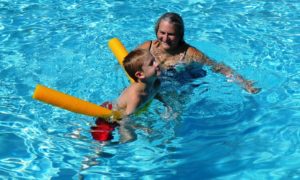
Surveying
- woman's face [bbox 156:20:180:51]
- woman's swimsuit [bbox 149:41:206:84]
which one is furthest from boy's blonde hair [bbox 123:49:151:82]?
woman's swimsuit [bbox 149:41:206:84]

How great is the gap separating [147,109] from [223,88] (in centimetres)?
113

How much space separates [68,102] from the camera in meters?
3.88

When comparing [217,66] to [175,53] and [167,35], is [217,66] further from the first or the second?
[167,35]

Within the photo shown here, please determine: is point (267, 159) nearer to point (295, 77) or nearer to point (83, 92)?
point (295, 77)

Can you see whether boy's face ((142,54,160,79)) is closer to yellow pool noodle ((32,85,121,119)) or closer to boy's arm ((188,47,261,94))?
yellow pool noodle ((32,85,121,119))

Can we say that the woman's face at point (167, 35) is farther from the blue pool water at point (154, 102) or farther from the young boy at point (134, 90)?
the young boy at point (134, 90)

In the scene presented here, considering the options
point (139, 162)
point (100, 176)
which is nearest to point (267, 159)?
point (139, 162)

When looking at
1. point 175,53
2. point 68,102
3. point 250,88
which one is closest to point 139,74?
point 68,102

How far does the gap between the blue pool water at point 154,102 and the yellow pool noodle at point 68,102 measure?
34 centimetres

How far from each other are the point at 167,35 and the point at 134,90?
899 mm

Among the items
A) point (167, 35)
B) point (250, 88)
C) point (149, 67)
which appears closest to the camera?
point (149, 67)

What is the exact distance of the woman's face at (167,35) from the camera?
4.79 m

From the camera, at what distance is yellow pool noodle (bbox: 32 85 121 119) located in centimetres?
375

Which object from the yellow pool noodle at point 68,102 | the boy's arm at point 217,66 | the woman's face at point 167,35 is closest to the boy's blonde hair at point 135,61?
the yellow pool noodle at point 68,102
